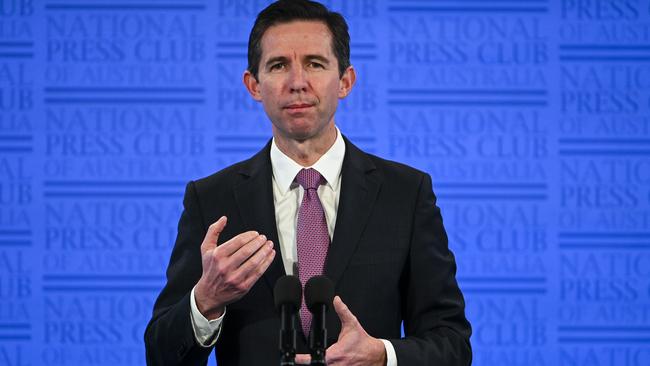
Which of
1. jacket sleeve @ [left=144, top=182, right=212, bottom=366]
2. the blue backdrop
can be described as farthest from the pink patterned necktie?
the blue backdrop

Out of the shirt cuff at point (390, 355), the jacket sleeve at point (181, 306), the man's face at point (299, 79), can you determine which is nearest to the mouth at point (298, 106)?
the man's face at point (299, 79)

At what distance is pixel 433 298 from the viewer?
1.83 metres

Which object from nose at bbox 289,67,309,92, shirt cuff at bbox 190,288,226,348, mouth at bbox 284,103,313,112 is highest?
nose at bbox 289,67,309,92

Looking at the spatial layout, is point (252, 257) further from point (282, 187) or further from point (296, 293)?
point (282, 187)

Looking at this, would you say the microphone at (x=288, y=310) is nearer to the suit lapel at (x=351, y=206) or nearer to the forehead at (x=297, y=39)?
the suit lapel at (x=351, y=206)

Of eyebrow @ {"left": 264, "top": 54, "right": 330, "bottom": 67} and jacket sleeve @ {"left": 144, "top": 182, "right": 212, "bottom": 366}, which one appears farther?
eyebrow @ {"left": 264, "top": 54, "right": 330, "bottom": 67}

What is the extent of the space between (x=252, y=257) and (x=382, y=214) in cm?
42

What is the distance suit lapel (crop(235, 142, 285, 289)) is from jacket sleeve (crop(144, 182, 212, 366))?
10cm

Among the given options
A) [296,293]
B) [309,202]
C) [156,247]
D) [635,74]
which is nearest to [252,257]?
[296,293]

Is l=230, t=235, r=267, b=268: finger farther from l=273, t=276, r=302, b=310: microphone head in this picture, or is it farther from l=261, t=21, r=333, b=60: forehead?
l=261, t=21, r=333, b=60: forehead

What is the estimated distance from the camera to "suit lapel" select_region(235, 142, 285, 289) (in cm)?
180

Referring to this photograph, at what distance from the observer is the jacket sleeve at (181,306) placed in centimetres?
172

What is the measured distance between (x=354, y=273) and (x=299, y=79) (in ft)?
Result: 1.44

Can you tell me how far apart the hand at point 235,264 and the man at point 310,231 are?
0.02 meters
